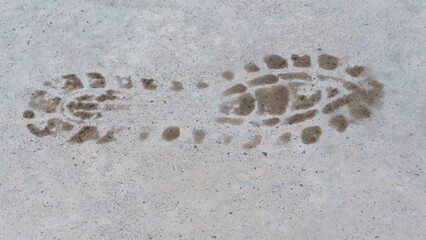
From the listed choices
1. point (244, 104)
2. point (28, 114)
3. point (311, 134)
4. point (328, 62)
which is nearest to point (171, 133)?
point (244, 104)

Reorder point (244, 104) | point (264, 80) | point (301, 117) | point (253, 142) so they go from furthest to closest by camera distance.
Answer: point (264, 80), point (244, 104), point (301, 117), point (253, 142)

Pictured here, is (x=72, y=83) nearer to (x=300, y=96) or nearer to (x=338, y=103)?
(x=300, y=96)

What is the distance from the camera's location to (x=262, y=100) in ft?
10.8

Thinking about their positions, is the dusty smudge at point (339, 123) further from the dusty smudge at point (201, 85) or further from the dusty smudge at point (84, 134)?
the dusty smudge at point (84, 134)

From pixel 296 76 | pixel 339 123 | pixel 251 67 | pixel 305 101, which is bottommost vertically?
pixel 339 123

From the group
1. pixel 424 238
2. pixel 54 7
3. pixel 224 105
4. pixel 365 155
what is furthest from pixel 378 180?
pixel 54 7

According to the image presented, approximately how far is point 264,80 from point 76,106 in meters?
1.62

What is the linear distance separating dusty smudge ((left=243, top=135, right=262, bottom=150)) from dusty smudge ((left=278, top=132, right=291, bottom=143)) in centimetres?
16

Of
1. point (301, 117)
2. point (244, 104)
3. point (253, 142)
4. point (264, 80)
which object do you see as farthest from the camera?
point (264, 80)

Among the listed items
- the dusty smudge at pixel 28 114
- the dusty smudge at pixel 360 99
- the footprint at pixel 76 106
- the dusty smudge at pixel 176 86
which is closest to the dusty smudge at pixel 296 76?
the dusty smudge at pixel 360 99

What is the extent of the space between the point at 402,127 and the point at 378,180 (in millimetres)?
518

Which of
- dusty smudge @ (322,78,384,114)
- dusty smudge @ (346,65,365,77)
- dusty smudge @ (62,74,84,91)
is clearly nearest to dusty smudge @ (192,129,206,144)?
dusty smudge @ (322,78,384,114)

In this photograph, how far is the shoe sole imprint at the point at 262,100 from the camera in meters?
3.16

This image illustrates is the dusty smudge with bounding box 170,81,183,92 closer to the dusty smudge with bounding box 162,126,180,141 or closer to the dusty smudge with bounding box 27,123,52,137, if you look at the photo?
the dusty smudge with bounding box 162,126,180,141
